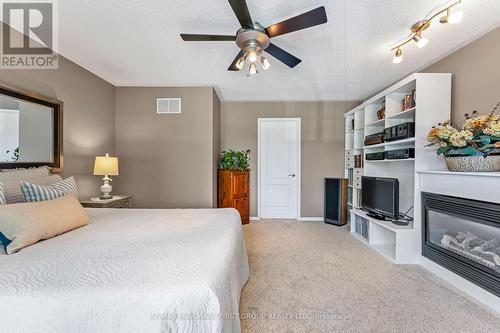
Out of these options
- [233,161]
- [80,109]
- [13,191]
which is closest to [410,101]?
[233,161]

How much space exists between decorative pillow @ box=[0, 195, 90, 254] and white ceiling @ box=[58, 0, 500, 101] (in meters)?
1.64

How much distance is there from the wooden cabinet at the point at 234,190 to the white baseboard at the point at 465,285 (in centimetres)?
266

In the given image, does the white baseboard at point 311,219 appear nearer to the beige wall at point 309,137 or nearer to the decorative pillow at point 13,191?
the beige wall at point 309,137

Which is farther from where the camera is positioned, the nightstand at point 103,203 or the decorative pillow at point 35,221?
the nightstand at point 103,203

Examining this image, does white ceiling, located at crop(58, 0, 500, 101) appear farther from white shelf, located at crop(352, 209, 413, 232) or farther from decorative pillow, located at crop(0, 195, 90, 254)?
white shelf, located at crop(352, 209, 413, 232)

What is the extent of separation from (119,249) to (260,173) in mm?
3415

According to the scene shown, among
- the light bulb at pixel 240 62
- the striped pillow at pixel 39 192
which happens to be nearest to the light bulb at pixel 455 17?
the light bulb at pixel 240 62

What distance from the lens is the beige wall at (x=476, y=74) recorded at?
212cm

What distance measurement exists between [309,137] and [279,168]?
877 mm

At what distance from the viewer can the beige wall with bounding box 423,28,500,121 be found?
2.12 metres

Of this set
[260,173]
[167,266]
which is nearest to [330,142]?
[260,173]

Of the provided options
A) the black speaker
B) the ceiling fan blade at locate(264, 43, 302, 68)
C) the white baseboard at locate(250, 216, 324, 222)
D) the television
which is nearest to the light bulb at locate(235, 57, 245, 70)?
the ceiling fan blade at locate(264, 43, 302, 68)

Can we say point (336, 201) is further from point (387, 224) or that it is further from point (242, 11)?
point (242, 11)

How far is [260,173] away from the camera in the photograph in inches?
177
